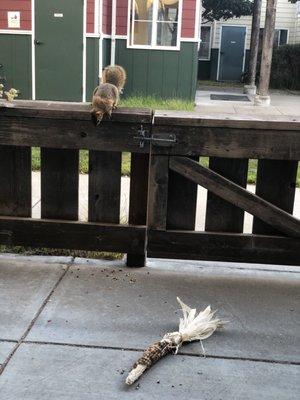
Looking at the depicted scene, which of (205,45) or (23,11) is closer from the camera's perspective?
(23,11)

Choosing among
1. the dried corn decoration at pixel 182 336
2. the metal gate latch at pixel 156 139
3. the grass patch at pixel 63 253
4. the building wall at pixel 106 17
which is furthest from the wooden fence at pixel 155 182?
the building wall at pixel 106 17

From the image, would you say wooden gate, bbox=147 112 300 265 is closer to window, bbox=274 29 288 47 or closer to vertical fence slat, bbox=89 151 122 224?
vertical fence slat, bbox=89 151 122 224

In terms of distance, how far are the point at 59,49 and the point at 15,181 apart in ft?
34.1

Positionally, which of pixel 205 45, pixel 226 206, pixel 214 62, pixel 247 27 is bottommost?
pixel 214 62

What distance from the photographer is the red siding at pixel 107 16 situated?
15.3m

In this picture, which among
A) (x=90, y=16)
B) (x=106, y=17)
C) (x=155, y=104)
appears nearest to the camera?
(x=155, y=104)

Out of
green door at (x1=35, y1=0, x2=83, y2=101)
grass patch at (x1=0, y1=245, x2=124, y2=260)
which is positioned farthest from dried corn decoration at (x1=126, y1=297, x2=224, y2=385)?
green door at (x1=35, y1=0, x2=83, y2=101)

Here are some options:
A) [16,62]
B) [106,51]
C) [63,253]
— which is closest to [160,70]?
[106,51]

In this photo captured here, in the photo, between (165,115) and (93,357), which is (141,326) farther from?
(165,115)

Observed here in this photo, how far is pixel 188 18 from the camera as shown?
15477 mm

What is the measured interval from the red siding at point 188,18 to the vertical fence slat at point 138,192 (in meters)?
11.7

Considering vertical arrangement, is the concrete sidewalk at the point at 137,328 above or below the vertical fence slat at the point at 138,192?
below

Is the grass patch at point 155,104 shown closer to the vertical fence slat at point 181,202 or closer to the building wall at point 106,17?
the building wall at point 106,17

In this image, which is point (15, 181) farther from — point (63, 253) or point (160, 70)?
point (160, 70)
